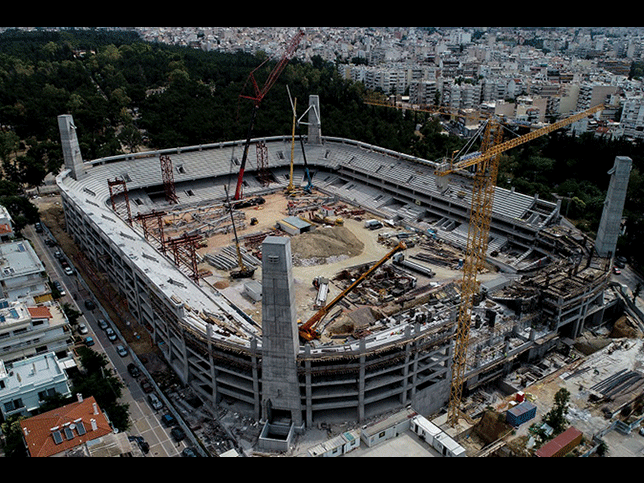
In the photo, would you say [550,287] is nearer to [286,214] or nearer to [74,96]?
[286,214]

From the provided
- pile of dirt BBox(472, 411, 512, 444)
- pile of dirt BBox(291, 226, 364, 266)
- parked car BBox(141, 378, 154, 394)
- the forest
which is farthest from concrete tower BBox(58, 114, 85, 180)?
pile of dirt BBox(472, 411, 512, 444)

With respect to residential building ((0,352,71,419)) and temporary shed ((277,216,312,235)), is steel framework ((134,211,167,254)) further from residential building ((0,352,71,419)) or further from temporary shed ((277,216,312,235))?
residential building ((0,352,71,419))

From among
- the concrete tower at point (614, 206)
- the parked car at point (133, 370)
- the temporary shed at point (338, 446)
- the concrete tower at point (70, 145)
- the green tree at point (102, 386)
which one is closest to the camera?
the temporary shed at point (338, 446)

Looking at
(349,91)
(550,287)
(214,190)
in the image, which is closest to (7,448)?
(550,287)

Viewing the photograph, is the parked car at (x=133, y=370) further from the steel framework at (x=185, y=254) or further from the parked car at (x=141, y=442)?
the steel framework at (x=185, y=254)

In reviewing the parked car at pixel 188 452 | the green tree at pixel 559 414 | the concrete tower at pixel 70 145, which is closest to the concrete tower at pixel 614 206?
the green tree at pixel 559 414

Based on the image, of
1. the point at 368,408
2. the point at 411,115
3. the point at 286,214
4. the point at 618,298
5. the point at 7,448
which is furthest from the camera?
the point at 411,115
